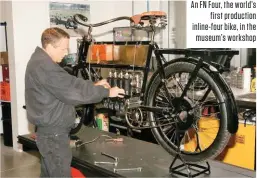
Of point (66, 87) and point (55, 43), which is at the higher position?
point (55, 43)

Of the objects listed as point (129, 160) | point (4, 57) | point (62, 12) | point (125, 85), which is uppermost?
point (62, 12)

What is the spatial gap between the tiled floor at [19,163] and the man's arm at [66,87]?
1.94m

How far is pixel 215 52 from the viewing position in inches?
98.7

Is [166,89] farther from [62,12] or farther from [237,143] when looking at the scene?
[62,12]

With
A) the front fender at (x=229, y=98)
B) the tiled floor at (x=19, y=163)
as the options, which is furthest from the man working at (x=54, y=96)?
the tiled floor at (x=19, y=163)

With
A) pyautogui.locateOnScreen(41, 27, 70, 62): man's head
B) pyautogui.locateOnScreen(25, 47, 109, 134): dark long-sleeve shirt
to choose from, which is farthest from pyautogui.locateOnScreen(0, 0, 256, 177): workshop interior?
pyautogui.locateOnScreen(41, 27, 70, 62): man's head

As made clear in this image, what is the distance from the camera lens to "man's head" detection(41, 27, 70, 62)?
2.64 m

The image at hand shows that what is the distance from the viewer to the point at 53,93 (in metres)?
2.59

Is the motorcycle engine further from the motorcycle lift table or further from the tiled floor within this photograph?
the tiled floor

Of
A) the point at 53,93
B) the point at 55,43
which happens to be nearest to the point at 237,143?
the point at 53,93

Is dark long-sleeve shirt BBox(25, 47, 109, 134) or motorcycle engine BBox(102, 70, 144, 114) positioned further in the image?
motorcycle engine BBox(102, 70, 144, 114)

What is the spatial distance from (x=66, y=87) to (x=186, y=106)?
91cm

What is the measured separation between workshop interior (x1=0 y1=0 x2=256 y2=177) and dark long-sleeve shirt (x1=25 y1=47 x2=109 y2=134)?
534mm

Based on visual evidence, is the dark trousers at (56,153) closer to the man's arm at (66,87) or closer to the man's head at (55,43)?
the man's arm at (66,87)
